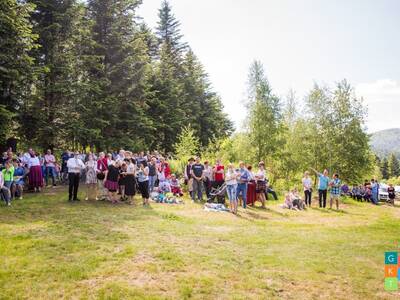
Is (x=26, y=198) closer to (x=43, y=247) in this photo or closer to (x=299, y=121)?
(x=43, y=247)

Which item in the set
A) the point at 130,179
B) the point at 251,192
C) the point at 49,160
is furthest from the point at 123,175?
the point at 251,192

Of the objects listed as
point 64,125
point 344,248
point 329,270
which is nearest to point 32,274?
point 329,270

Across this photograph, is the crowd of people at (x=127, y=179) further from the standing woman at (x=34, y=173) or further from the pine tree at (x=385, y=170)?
the pine tree at (x=385, y=170)

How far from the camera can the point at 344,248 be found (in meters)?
8.31

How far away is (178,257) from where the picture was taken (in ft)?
22.7

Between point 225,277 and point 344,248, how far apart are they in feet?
12.4

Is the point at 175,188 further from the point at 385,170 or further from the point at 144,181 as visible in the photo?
the point at 385,170

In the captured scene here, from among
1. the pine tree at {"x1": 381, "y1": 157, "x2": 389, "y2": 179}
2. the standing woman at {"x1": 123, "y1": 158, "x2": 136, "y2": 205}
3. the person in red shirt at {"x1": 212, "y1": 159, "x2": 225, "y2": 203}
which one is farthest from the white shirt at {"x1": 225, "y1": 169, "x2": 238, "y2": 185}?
the pine tree at {"x1": 381, "y1": 157, "x2": 389, "y2": 179}

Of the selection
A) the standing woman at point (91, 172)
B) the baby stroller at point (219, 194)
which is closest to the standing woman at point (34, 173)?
the standing woman at point (91, 172)

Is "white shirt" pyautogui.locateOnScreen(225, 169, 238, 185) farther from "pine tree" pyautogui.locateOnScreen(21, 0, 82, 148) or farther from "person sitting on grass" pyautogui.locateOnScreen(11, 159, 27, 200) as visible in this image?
"pine tree" pyautogui.locateOnScreen(21, 0, 82, 148)

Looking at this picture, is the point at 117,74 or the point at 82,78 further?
the point at 117,74

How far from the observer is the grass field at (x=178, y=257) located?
5512 millimetres

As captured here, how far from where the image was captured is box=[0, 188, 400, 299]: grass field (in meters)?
5.51

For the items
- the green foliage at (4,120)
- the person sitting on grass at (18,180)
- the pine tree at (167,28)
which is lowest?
the person sitting on grass at (18,180)
